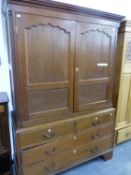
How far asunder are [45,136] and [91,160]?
0.96m

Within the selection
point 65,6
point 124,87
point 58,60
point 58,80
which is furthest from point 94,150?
point 65,6

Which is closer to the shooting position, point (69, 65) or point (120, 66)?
point (69, 65)

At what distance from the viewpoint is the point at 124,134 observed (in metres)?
2.32

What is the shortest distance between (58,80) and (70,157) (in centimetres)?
91

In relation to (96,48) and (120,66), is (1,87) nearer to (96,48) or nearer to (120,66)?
(96,48)

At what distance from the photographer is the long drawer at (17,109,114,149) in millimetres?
1411

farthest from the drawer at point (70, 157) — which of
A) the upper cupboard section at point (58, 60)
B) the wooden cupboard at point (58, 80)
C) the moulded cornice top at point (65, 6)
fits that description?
the moulded cornice top at point (65, 6)

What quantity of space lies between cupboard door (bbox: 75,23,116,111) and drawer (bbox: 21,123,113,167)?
1.02ft

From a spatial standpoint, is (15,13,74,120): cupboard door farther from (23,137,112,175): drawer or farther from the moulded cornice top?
(23,137,112,175): drawer

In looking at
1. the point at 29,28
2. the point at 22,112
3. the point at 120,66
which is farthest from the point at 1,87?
the point at 120,66

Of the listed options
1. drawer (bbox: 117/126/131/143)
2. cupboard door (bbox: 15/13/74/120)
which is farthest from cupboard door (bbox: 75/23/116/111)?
drawer (bbox: 117/126/131/143)

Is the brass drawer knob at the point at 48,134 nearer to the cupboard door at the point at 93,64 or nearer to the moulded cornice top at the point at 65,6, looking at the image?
the cupboard door at the point at 93,64

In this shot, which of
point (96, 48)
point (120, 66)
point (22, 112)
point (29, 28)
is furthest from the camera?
point (120, 66)

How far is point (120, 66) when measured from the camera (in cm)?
198
